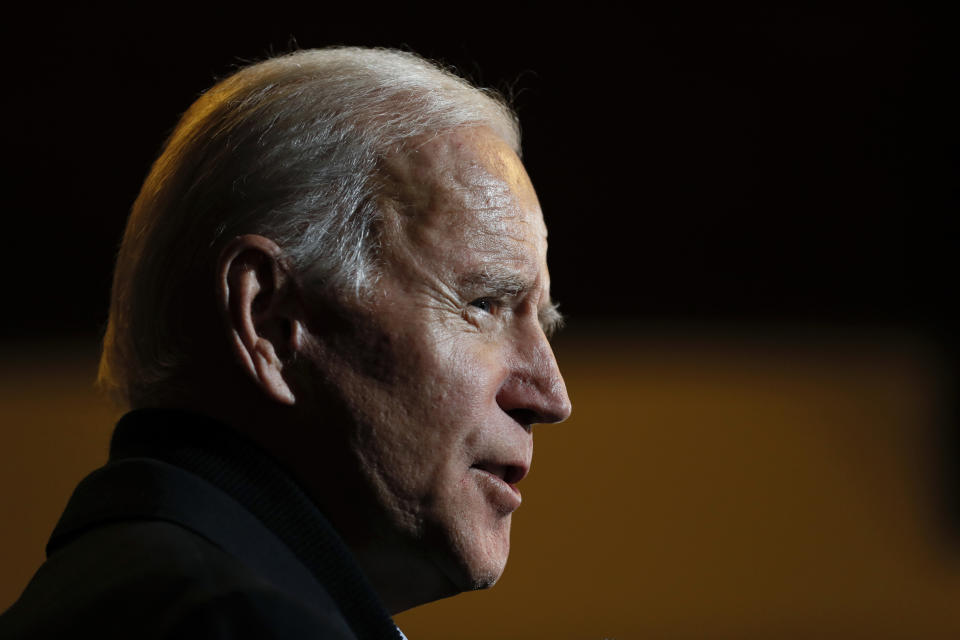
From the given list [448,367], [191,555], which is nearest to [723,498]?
[448,367]

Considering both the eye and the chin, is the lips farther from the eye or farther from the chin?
the eye

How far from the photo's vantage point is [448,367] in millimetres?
1055

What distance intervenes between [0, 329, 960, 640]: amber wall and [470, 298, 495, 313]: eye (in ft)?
4.13

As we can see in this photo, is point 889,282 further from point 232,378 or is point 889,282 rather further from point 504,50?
point 232,378

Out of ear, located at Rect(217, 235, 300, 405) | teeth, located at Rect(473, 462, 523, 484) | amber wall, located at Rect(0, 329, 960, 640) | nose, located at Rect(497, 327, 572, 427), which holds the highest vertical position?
ear, located at Rect(217, 235, 300, 405)

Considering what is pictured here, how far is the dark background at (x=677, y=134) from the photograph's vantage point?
7.65ft

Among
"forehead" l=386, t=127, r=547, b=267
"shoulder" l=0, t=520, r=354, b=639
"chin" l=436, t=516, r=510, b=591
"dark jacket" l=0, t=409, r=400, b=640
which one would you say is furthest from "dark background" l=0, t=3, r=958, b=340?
"shoulder" l=0, t=520, r=354, b=639

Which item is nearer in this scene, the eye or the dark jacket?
the dark jacket

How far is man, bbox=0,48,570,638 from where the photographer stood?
99cm

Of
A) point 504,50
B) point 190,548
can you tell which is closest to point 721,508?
point 504,50

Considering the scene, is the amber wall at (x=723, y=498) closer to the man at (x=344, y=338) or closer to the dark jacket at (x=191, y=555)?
the man at (x=344, y=338)

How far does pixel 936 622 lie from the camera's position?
235 centimetres

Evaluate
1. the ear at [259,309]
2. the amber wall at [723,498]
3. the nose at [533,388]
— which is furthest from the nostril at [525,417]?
the amber wall at [723,498]

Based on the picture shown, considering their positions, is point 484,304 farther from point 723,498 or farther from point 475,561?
point 723,498
